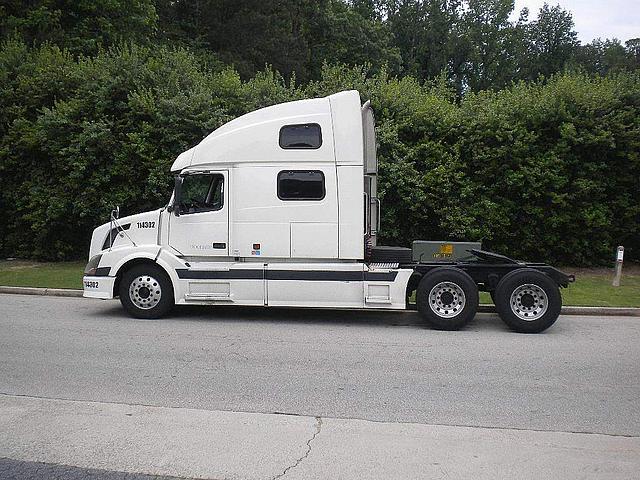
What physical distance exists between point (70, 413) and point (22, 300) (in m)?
7.96

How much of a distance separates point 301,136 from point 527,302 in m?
4.60

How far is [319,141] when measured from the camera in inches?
417

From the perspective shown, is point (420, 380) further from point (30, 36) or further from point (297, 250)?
point (30, 36)

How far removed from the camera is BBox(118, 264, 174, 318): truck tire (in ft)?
35.8

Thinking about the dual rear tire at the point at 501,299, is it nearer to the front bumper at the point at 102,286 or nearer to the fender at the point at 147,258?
the fender at the point at 147,258

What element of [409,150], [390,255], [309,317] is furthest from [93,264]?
[409,150]

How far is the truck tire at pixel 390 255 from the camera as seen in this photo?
35.7 feet

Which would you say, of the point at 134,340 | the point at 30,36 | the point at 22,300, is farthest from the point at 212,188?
the point at 30,36

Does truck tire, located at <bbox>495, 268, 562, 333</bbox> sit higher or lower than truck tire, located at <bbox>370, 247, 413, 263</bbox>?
lower

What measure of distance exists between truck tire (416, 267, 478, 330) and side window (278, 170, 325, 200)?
7.52 ft

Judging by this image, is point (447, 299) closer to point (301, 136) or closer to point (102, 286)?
point (301, 136)

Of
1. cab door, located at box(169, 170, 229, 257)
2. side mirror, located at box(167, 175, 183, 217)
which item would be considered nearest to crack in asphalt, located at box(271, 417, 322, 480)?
cab door, located at box(169, 170, 229, 257)

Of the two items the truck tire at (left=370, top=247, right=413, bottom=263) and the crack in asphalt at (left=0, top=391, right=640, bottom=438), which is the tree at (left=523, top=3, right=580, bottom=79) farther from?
the crack in asphalt at (left=0, top=391, right=640, bottom=438)

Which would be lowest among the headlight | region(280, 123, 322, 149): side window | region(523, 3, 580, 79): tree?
the headlight
